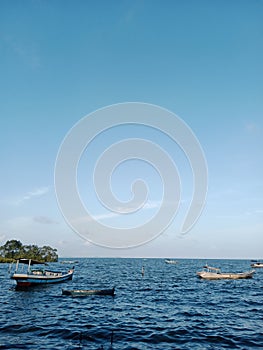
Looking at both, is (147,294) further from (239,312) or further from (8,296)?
(8,296)

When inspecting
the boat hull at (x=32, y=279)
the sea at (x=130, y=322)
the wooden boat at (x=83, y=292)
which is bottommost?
the sea at (x=130, y=322)

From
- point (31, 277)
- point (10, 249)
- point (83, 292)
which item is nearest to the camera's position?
point (83, 292)

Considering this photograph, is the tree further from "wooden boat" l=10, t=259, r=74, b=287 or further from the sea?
the sea

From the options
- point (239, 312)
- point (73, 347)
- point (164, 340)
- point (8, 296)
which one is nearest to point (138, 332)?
point (164, 340)

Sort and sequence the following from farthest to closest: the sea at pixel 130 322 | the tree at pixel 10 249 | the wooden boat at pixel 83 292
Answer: the tree at pixel 10 249, the wooden boat at pixel 83 292, the sea at pixel 130 322

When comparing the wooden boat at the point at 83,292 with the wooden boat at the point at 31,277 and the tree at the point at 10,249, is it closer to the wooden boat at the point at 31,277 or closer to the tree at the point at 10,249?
the wooden boat at the point at 31,277

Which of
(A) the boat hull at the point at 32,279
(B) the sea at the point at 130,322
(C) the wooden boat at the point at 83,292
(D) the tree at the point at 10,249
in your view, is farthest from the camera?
(D) the tree at the point at 10,249

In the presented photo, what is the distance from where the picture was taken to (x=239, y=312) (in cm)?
3497

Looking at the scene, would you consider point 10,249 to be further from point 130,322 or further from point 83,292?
point 130,322

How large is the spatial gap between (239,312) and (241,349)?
48.2 ft

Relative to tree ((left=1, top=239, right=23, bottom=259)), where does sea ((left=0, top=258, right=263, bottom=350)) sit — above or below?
below

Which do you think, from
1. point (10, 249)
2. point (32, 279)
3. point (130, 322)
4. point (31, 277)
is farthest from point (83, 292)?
point (10, 249)

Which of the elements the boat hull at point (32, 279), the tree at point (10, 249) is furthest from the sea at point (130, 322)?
the tree at point (10, 249)

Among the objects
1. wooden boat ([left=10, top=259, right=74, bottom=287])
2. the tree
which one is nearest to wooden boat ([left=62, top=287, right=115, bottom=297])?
wooden boat ([left=10, top=259, right=74, bottom=287])
